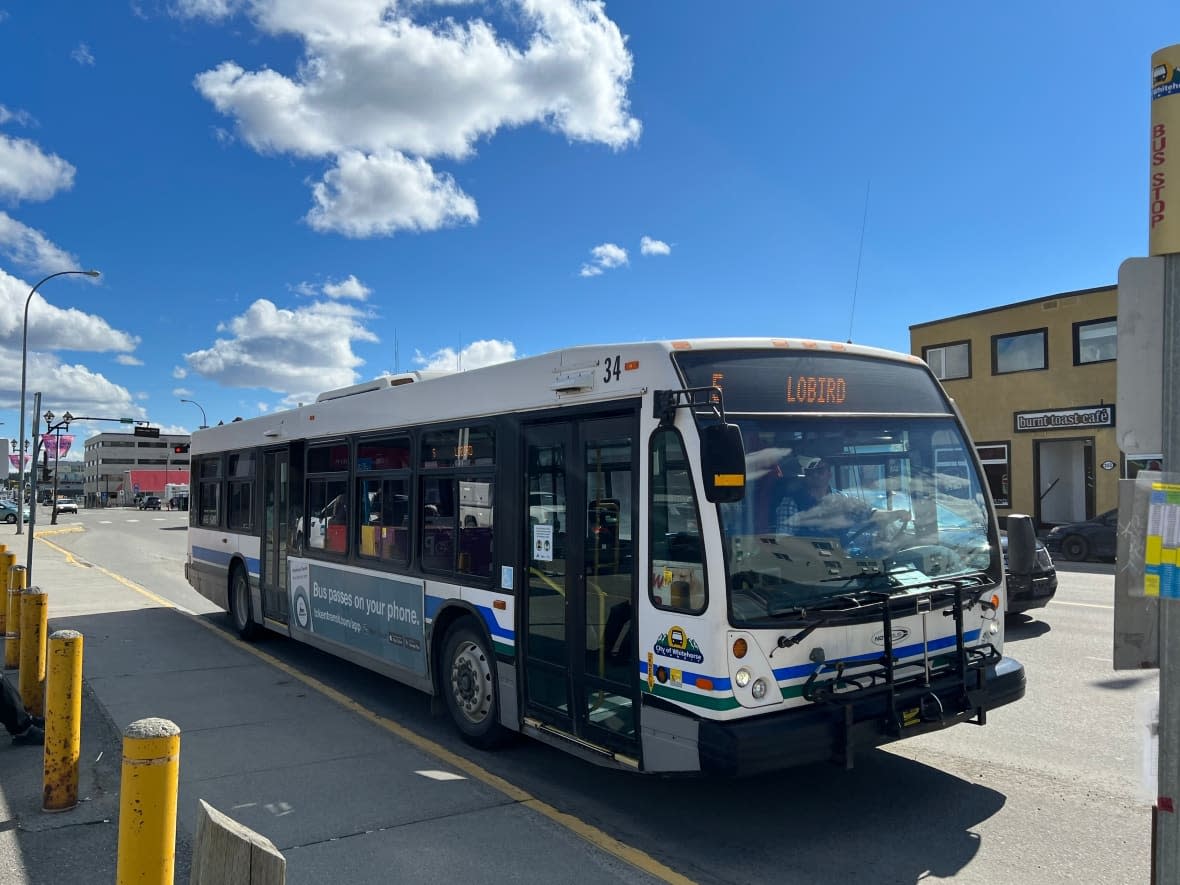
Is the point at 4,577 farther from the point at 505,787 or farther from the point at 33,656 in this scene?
the point at 505,787

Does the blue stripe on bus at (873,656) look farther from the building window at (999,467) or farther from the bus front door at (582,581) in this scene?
the building window at (999,467)

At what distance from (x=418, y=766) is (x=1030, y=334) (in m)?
25.9

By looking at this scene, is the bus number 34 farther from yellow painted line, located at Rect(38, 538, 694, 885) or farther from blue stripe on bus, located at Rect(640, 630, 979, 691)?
yellow painted line, located at Rect(38, 538, 694, 885)

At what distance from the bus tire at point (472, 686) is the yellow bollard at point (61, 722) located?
2504mm

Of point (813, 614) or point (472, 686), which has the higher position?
point (813, 614)

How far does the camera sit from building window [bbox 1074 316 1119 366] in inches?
960

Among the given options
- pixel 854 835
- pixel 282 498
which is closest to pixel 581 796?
pixel 854 835

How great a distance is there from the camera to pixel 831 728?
4414mm

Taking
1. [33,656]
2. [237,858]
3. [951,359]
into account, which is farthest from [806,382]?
[951,359]

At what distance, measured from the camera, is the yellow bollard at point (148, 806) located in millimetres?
3293

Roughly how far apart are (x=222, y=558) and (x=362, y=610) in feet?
16.1

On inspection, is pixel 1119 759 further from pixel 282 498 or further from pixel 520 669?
pixel 282 498

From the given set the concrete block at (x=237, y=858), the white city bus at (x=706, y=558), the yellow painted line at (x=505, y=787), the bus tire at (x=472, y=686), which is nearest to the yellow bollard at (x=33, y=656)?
the yellow painted line at (x=505, y=787)

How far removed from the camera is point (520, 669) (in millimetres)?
5797
